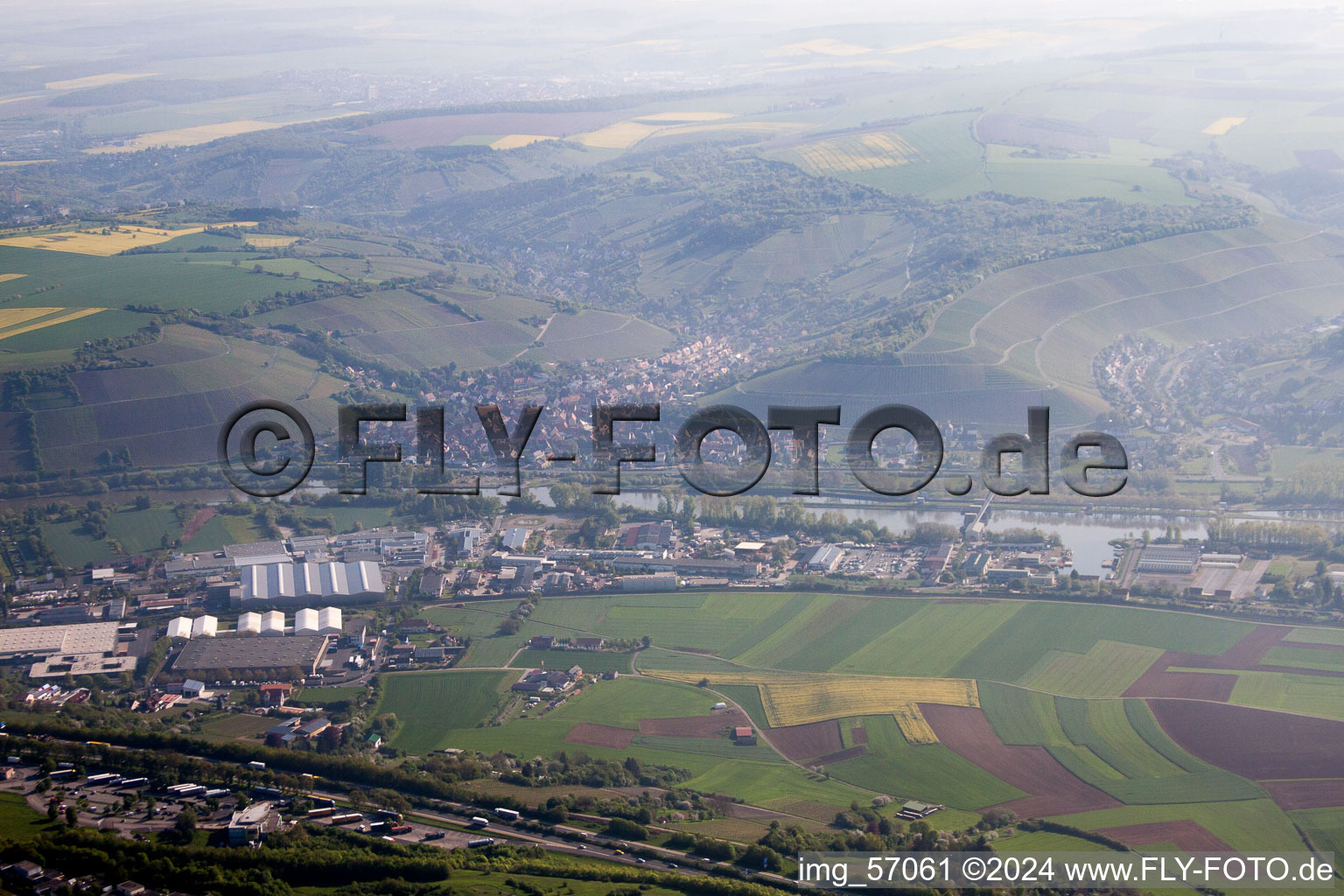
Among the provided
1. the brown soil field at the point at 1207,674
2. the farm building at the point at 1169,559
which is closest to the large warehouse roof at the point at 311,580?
the brown soil field at the point at 1207,674

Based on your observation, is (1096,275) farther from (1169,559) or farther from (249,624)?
(249,624)

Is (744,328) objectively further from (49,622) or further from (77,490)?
(49,622)

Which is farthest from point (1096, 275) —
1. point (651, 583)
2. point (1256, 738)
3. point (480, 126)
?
point (480, 126)

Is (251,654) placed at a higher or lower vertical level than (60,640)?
lower

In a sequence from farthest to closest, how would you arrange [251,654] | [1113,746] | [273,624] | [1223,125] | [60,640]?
[1223,125] → [273,624] → [60,640] → [251,654] → [1113,746]

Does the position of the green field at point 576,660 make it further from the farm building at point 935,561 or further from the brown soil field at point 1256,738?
the brown soil field at point 1256,738

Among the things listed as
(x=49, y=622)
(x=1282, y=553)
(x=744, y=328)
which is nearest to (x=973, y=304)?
(x=744, y=328)
